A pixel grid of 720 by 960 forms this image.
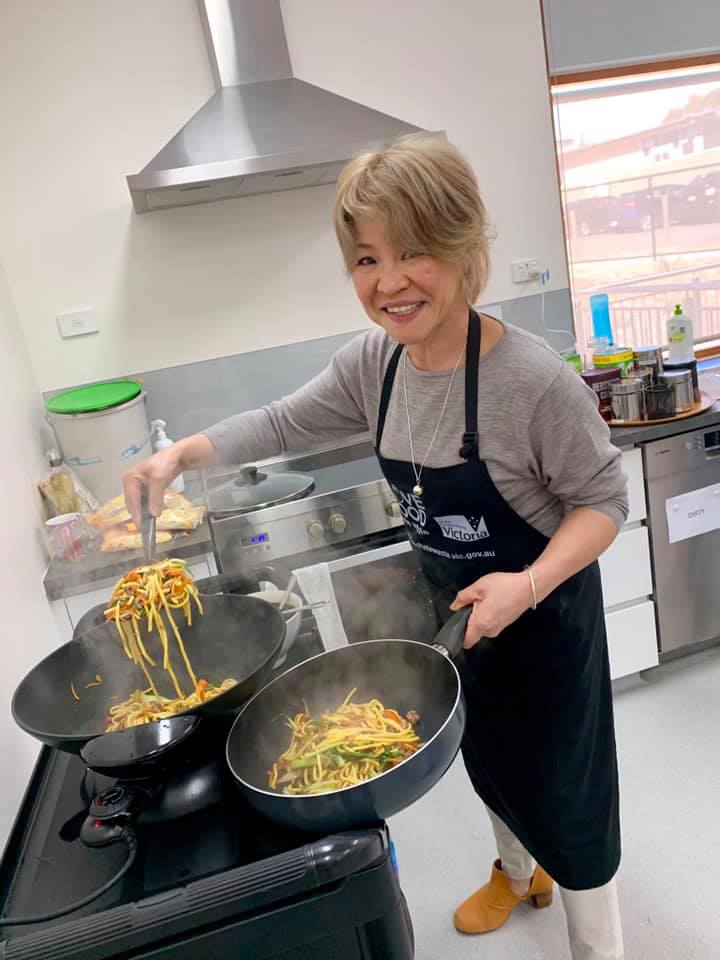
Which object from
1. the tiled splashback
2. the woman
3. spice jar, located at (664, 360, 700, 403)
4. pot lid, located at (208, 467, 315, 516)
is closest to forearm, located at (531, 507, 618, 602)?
the woman

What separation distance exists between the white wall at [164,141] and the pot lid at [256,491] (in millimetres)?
624

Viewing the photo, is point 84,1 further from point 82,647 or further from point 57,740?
point 57,740

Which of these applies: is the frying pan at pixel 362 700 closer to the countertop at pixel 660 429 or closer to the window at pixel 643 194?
the countertop at pixel 660 429

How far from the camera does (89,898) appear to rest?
2.11 ft

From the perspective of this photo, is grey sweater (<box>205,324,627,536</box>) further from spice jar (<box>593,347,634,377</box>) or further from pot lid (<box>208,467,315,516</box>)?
spice jar (<box>593,347,634,377</box>)

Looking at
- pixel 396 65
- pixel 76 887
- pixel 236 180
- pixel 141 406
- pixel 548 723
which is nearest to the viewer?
pixel 76 887

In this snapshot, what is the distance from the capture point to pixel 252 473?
2023 mm

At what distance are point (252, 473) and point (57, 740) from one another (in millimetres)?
1346

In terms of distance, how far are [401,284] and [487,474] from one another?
12.3 inches

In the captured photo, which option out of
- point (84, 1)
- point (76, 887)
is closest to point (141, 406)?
point (84, 1)

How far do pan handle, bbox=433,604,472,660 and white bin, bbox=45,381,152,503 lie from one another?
153 cm

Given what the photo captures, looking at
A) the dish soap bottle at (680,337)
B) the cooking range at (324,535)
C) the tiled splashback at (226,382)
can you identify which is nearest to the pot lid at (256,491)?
the cooking range at (324,535)

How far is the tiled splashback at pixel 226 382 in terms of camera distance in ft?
7.96

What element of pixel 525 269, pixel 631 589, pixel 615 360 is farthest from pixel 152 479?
pixel 525 269
